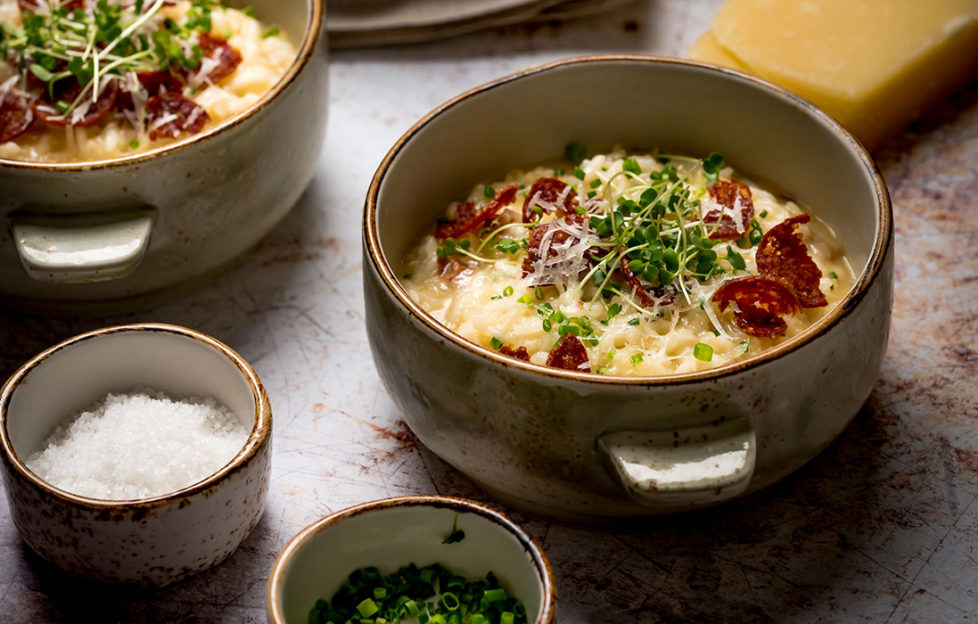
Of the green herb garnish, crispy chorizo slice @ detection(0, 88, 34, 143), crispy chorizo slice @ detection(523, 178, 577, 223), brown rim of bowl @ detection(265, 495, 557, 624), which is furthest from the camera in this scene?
crispy chorizo slice @ detection(0, 88, 34, 143)

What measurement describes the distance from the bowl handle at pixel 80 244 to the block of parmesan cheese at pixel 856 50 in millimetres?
1783

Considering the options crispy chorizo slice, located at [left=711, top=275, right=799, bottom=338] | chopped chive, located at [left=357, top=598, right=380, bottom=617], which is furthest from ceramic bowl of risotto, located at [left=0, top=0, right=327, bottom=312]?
crispy chorizo slice, located at [left=711, top=275, right=799, bottom=338]

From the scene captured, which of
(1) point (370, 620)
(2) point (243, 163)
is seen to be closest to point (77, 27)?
(2) point (243, 163)

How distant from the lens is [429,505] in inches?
82.4

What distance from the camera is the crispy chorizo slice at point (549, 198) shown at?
2566 mm

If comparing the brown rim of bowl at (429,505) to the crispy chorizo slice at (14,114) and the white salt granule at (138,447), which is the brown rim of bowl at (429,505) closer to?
the white salt granule at (138,447)

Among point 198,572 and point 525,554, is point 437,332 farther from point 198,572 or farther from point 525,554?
point 198,572

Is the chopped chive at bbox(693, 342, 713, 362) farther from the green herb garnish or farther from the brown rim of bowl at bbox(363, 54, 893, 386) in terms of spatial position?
the green herb garnish

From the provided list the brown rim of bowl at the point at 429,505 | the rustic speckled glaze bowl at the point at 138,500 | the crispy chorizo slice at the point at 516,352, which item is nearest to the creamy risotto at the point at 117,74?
the rustic speckled glaze bowl at the point at 138,500

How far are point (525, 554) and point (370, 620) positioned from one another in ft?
1.01

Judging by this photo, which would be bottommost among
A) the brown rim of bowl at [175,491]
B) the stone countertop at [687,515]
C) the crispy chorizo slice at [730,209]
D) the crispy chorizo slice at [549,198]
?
the stone countertop at [687,515]

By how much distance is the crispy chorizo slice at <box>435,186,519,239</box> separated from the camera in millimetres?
2602

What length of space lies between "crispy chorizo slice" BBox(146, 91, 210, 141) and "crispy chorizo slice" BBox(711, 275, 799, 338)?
135 cm

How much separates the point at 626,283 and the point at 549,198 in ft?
1.16
